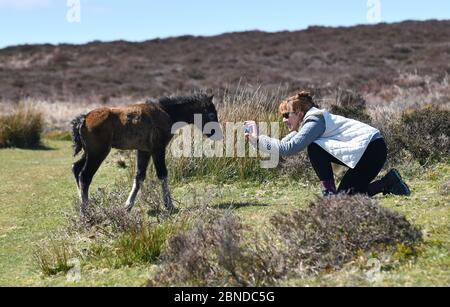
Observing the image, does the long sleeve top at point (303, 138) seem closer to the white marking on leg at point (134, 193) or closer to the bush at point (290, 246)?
the bush at point (290, 246)

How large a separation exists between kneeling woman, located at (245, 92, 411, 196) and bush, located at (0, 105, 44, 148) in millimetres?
12873

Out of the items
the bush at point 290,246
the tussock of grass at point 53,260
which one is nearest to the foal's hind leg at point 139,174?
the tussock of grass at point 53,260

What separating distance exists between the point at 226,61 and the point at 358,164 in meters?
44.1

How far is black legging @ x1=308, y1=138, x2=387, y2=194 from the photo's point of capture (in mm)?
7648

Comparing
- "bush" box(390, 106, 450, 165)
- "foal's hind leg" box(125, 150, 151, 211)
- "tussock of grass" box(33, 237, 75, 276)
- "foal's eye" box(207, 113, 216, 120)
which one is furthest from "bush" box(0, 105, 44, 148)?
"tussock of grass" box(33, 237, 75, 276)

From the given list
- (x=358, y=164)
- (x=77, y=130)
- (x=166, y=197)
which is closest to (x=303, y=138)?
(x=358, y=164)

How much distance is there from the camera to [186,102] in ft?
32.5

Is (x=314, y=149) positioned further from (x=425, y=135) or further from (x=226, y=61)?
(x=226, y=61)

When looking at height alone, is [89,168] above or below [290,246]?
above

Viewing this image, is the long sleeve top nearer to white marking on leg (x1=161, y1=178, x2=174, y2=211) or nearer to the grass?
the grass

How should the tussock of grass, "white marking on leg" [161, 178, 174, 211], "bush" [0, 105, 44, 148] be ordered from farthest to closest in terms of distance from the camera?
1. "bush" [0, 105, 44, 148]
2. "white marking on leg" [161, 178, 174, 211]
3. the tussock of grass

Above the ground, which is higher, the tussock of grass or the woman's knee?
the woman's knee

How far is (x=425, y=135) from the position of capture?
38.8ft
